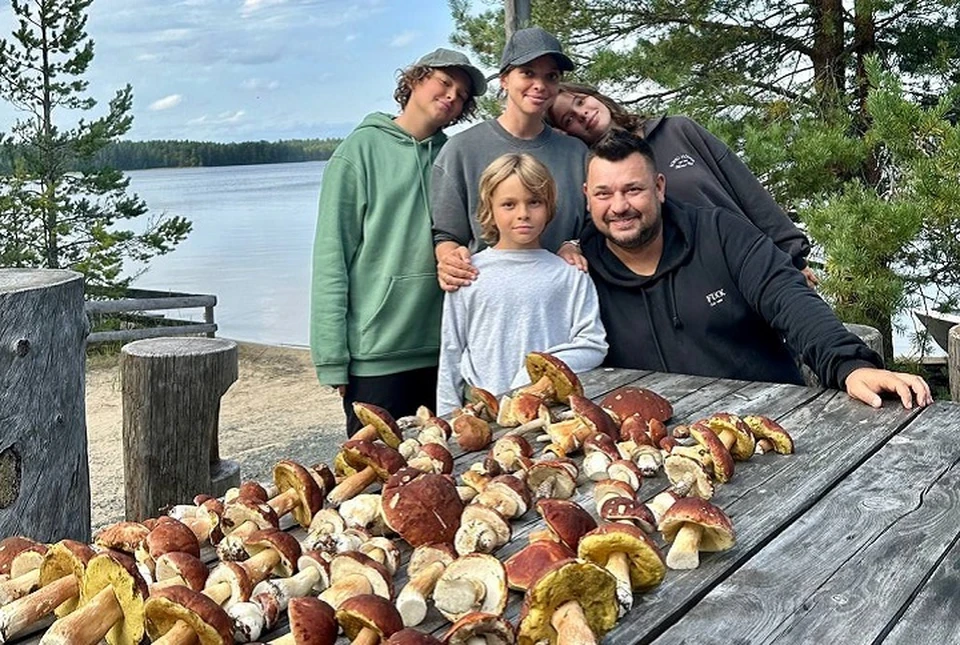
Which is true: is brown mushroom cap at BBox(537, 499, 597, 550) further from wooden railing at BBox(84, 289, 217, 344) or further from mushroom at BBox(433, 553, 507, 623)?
wooden railing at BBox(84, 289, 217, 344)

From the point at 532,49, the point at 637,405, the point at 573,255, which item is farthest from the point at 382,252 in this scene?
the point at 637,405

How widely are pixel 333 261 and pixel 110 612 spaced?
2382 millimetres

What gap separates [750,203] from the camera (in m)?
4.07

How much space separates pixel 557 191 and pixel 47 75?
50.8ft

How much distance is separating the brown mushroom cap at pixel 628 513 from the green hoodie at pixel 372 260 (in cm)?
211

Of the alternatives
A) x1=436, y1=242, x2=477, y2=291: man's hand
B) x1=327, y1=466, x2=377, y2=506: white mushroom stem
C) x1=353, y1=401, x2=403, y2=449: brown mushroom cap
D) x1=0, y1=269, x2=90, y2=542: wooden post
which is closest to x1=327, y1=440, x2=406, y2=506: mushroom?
x1=327, y1=466, x2=377, y2=506: white mushroom stem

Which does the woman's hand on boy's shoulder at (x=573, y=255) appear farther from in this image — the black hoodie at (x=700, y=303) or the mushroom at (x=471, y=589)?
the mushroom at (x=471, y=589)

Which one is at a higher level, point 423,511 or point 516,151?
point 516,151

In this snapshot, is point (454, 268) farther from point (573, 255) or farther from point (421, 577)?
point (421, 577)

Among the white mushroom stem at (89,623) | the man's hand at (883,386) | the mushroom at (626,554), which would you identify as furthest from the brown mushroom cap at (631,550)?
the man's hand at (883,386)

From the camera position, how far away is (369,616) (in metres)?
1.34

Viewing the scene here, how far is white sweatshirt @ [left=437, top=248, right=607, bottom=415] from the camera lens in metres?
3.42

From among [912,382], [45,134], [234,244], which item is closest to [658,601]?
[912,382]

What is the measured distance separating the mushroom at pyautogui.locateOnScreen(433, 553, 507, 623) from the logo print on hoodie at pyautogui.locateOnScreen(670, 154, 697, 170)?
8.95ft
